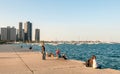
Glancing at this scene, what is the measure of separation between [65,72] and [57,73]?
803mm

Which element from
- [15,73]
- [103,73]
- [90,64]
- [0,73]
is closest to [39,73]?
[15,73]

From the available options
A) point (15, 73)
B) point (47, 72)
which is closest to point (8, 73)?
point (15, 73)

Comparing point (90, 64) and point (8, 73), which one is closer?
point (8, 73)

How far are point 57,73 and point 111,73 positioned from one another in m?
4.16

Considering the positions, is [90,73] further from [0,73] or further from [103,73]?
[0,73]

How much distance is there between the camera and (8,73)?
59.7 ft

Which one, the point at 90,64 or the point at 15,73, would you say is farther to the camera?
the point at 90,64

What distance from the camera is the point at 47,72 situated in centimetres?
1845

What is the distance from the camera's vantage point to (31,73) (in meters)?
18.2

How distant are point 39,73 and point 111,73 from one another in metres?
5.48

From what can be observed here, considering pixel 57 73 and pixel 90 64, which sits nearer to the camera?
pixel 57 73

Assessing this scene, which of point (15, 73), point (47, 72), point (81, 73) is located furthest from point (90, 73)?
point (15, 73)

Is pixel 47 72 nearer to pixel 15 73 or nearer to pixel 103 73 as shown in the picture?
pixel 15 73

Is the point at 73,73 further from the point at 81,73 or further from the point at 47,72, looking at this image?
the point at 47,72
